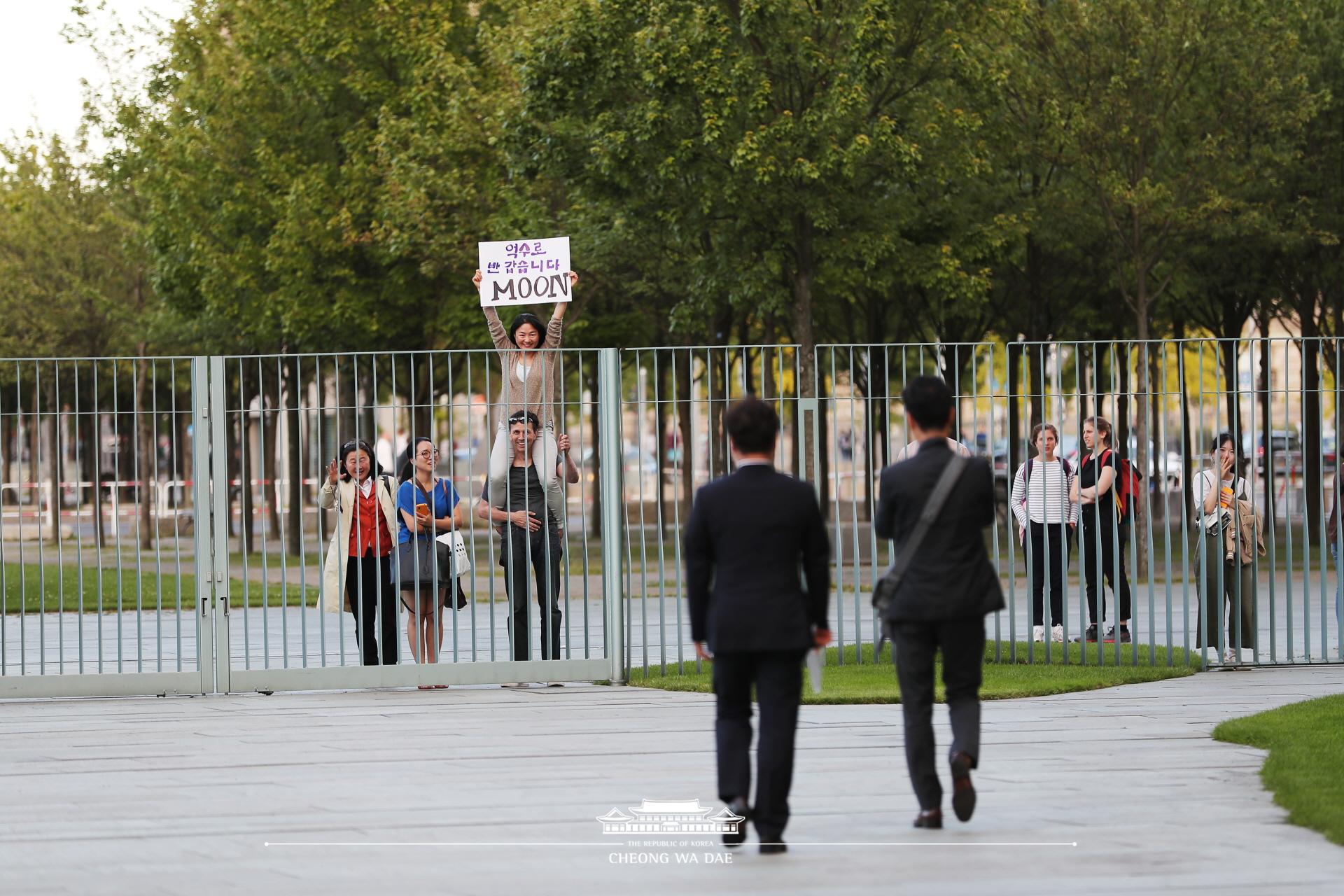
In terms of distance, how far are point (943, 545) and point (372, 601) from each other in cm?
633

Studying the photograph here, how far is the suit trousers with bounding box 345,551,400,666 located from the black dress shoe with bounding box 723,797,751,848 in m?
6.03

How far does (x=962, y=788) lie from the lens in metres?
7.73

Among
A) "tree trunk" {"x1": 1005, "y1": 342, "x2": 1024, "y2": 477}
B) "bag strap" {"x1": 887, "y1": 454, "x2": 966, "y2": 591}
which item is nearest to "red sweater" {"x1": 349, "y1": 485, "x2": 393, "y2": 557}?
"tree trunk" {"x1": 1005, "y1": 342, "x2": 1024, "y2": 477}

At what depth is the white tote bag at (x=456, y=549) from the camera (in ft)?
43.2

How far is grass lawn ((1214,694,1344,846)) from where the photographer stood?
8.08m

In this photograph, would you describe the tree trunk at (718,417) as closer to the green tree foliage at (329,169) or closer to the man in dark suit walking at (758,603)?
the man in dark suit walking at (758,603)

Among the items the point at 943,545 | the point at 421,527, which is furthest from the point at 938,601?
the point at 421,527

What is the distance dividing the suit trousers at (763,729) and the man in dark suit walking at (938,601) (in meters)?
0.64

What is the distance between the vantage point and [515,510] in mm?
13227

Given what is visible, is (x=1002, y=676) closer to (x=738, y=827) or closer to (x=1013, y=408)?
(x=1013, y=408)

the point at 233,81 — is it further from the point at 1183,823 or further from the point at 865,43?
the point at 1183,823

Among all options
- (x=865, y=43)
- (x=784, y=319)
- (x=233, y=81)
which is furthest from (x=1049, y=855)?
(x=233, y=81)

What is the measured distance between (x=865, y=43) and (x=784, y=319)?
8644mm

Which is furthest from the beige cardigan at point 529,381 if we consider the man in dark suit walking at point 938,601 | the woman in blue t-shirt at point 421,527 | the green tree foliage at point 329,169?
→ the green tree foliage at point 329,169
